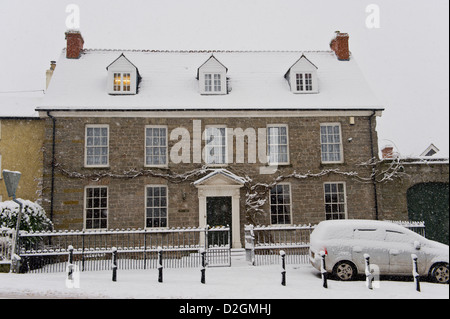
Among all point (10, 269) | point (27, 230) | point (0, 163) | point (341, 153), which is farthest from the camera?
point (0, 163)

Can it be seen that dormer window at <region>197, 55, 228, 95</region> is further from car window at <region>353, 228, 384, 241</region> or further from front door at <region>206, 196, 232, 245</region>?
car window at <region>353, 228, 384, 241</region>

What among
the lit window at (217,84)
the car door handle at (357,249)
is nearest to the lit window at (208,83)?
the lit window at (217,84)

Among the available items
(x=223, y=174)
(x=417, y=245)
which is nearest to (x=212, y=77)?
(x=223, y=174)

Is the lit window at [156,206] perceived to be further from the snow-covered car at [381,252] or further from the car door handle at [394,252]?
the car door handle at [394,252]

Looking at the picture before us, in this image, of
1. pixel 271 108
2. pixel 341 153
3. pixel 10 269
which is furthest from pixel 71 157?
pixel 341 153

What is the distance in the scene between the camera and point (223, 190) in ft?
54.5

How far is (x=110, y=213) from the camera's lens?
16.3m

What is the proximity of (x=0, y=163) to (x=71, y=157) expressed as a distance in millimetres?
5145

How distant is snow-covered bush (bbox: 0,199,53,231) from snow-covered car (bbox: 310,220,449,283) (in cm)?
1044

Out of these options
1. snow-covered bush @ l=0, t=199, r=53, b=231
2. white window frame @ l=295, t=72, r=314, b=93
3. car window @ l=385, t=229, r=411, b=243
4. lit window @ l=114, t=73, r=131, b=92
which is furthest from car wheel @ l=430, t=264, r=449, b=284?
lit window @ l=114, t=73, r=131, b=92

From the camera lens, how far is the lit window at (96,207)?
53.7 ft

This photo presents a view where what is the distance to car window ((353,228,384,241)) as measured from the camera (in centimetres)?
1097

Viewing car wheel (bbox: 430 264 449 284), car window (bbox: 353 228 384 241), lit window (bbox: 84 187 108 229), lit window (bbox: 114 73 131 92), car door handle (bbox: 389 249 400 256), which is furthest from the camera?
lit window (bbox: 114 73 131 92)
